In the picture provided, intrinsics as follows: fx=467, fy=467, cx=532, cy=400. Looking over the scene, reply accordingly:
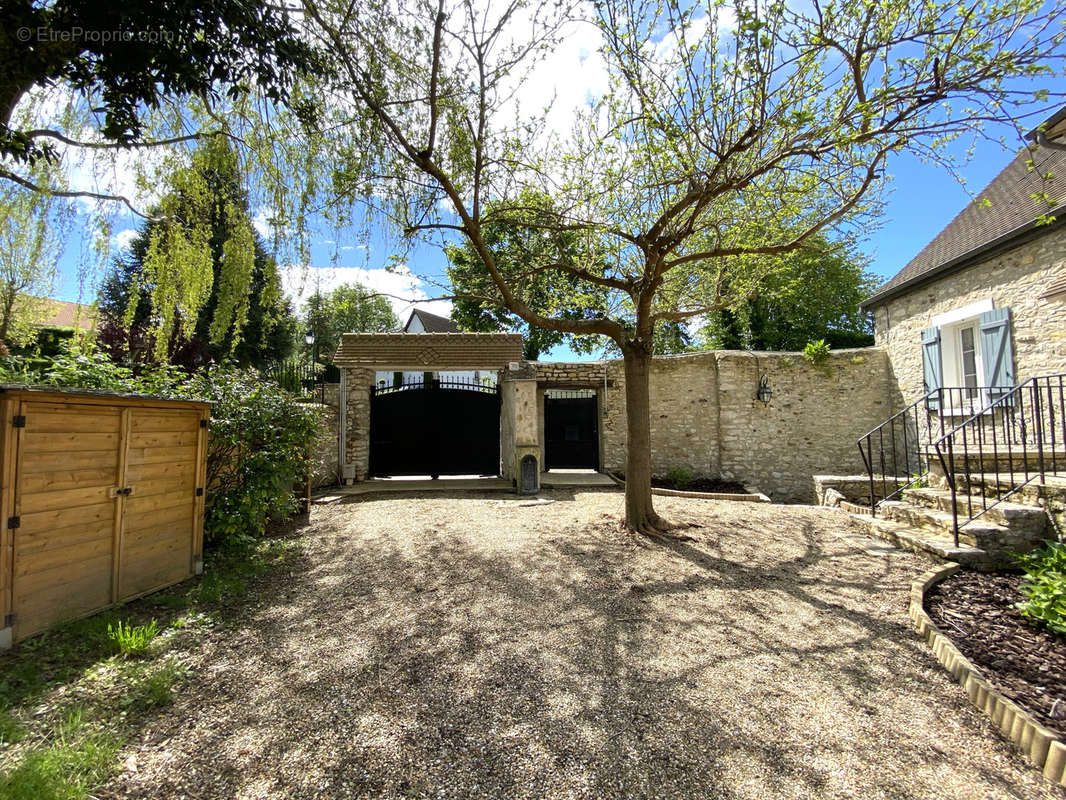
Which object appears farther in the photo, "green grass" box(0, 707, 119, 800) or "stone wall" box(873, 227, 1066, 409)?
"stone wall" box(873, 227, 1066, 409)

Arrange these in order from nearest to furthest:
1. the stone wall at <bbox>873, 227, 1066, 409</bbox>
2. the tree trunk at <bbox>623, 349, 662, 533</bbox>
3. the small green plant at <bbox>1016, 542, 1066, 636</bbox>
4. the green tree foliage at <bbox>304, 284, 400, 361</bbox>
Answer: the small green plant at <bbox>1016, 542, 1066, 636</bbox>, the green tree foliage at <bbox>304, 284, 400, 361</bbox>, the tree trunk at <bbox>623, 349, 662, 533</bbox>, the stone wall at <bbox>873, 227, 1066, 409</bbox>

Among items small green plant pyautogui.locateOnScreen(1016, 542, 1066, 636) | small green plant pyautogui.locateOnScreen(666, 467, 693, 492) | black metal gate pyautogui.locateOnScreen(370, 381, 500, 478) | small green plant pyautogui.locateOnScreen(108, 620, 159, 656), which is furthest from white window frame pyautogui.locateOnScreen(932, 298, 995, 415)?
small green plant pyautogui.locateOnScreen(108, 620, 159, 656)

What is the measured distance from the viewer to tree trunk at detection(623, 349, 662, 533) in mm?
5793

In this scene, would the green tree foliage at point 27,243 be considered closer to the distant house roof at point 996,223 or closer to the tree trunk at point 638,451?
the tree trunk at point 638,451

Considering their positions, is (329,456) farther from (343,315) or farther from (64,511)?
(64,511)

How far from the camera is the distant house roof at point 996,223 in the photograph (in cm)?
712

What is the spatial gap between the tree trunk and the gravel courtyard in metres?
1.06

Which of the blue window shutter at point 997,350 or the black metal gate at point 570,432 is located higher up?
the blue window shutter at point 997,350

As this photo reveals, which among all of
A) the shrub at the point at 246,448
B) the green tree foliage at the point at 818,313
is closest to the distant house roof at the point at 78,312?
the shrub at the point at 246,448

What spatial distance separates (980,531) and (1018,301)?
16.7ft

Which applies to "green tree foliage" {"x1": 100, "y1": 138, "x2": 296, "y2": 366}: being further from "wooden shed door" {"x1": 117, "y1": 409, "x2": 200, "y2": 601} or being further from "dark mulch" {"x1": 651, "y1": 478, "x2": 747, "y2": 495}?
"dark mulch" {"x1": 651, "y1": 478, "x2": 747, "y2": 495}

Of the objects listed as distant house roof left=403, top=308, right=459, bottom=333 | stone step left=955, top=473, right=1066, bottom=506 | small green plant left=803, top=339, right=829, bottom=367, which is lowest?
stone step left=955, top=473, right=1066, bottom=506

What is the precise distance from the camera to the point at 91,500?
3391 mm

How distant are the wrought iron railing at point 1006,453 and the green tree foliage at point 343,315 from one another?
6.45 m
